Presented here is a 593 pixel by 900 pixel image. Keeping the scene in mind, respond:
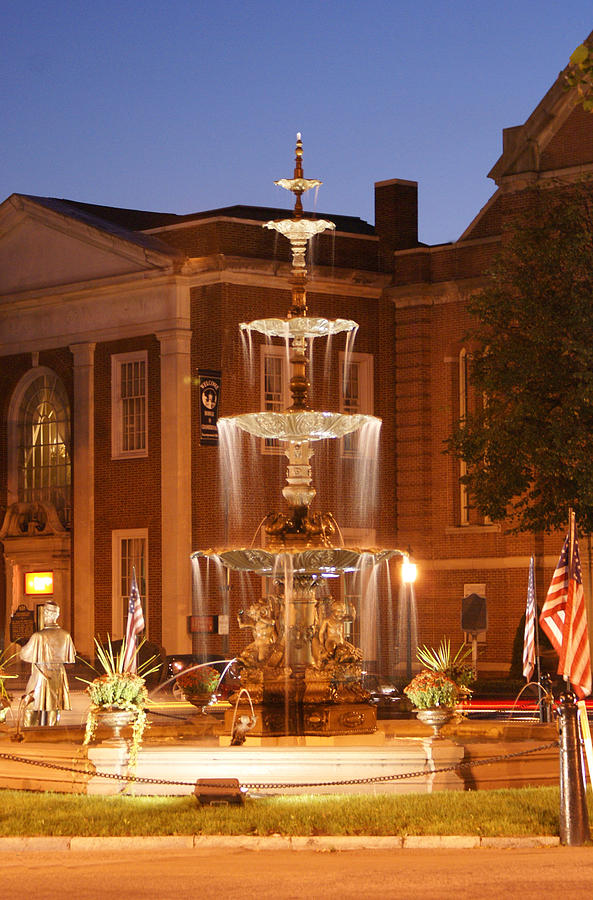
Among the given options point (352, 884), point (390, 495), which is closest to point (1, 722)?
point (352, 884)

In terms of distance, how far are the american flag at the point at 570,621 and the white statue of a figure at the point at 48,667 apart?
7.72m

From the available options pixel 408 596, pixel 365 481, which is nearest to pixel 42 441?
pixel 365 481

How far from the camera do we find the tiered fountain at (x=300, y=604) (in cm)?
1848

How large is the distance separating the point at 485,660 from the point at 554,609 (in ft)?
83.0

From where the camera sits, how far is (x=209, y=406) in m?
40.8

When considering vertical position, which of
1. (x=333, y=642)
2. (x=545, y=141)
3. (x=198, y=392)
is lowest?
(x=333, y=642)

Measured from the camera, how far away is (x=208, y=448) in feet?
136

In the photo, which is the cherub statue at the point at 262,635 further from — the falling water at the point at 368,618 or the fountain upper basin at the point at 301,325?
the falling water at the point at 368,618

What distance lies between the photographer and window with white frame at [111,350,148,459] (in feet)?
141

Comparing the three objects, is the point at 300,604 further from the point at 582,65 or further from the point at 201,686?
the point at 582,65

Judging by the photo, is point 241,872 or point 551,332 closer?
point 241,872

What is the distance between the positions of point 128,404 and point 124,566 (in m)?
4.27

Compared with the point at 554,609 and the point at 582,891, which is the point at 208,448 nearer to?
the point at 554,609

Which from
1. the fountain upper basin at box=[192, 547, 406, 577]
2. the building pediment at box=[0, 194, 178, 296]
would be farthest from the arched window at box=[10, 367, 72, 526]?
the fountain upper basin at box=[192, 547, 406, 577]
